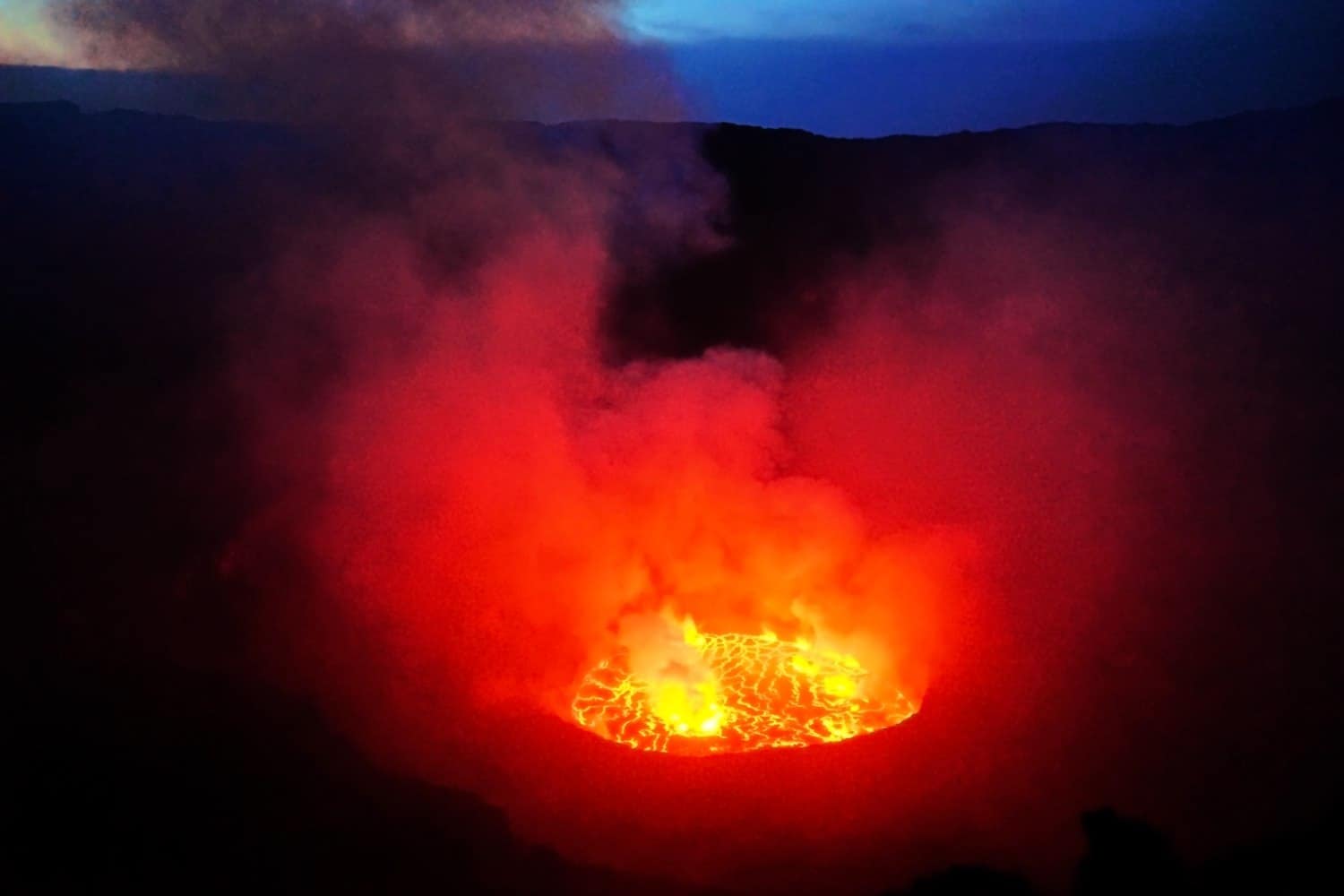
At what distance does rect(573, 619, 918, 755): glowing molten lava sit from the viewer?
5.85 metres

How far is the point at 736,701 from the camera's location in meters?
6.21

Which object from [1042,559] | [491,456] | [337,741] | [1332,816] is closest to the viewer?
[1332,816]

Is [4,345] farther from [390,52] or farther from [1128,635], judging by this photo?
[1128,635]

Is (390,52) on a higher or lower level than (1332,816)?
higher

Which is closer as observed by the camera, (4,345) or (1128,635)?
(1128,635)

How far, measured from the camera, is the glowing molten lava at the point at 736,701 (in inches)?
230

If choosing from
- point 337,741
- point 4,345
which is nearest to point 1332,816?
point 337,741

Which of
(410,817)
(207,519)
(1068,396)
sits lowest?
(410,817)

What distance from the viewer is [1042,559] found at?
750 centimetres

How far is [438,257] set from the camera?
29.4 ft

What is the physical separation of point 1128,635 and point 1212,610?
0.67 meters

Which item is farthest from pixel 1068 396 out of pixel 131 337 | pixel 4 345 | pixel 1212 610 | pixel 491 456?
pixel 4 345

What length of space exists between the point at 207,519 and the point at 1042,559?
236 inches

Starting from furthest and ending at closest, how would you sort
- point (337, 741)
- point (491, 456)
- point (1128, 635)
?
point (491, 456) < point (1128, 635) < point (337, 741)
